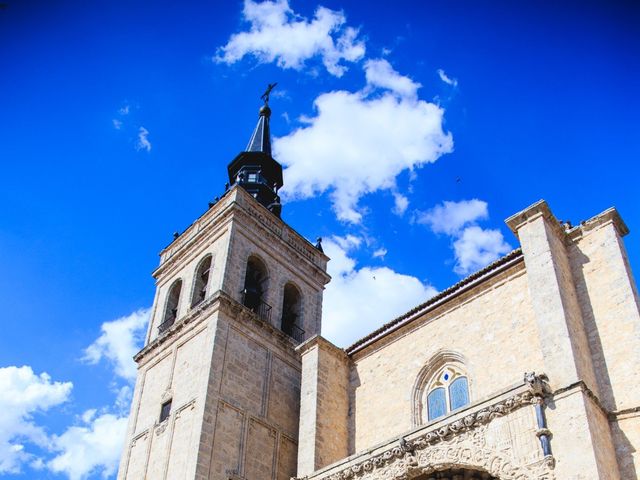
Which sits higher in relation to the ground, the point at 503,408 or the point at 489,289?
the point at 489,289

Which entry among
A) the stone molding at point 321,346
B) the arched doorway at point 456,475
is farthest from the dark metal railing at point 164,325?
the arched doorway at point 456,475

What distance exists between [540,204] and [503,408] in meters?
4.17

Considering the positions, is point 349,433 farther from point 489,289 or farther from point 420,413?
point 489,289

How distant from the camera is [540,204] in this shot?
45.1 feet

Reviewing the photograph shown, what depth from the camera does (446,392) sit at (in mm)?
15117

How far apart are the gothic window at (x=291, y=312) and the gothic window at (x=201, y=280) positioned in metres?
2.31

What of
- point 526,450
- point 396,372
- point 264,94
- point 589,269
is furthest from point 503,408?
point 264,94

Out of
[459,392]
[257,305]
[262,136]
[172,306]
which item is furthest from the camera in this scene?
[262,136]

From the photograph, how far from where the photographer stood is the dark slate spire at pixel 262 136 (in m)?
27.8

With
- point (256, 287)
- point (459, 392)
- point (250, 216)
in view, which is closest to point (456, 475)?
point (459, 392)

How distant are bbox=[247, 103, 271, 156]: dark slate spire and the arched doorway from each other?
17056 millimetres

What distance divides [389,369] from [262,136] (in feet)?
47.1

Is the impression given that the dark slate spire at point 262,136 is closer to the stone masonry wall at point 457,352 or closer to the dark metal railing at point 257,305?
the dark metal railing at point 257,305

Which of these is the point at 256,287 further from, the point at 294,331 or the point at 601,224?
the point at 601,224
